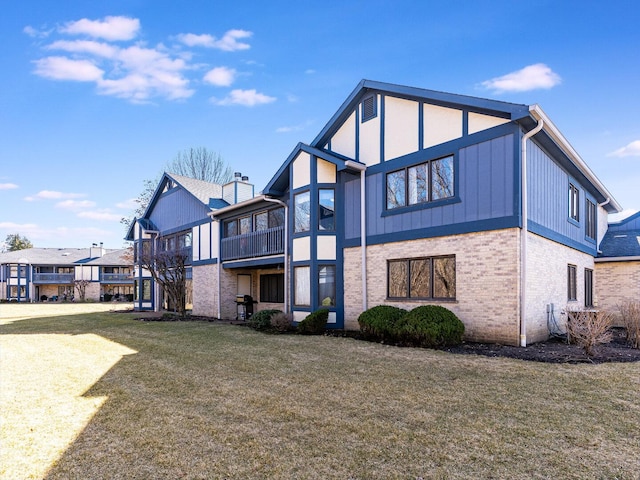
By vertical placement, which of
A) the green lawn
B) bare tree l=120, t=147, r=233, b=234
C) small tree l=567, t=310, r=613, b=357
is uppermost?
bare tree l=120, t=147, r=233, b=234

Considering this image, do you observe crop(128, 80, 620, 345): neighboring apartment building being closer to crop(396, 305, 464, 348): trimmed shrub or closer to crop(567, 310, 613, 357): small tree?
crop(396, 305, 464, 348): trimmed shrub

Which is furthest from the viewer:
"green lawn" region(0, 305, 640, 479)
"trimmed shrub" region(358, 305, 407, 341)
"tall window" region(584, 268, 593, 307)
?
"tall window" region(584, 268, 593, 307)

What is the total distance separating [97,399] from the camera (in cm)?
616

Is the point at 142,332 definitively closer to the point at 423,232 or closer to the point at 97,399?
the point at 97,399

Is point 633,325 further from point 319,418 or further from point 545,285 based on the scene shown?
point 319,418

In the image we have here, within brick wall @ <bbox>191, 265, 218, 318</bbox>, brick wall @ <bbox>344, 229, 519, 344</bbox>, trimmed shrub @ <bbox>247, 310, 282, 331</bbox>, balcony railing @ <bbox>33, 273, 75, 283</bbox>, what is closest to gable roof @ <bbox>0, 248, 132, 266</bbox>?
balcony railing @ <bbox>33, 273, 75, 283</bbox>

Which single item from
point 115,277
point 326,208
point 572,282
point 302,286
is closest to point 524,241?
point 572,282

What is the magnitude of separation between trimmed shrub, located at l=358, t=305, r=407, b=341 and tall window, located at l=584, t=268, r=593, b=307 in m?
9.09

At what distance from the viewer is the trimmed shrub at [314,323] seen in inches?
527

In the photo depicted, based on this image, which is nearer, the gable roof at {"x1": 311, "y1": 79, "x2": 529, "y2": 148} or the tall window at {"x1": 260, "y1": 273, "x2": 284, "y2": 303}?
the gable roof at {"x1": 311, "y1": 79, "x2": 529, "y2": 148}

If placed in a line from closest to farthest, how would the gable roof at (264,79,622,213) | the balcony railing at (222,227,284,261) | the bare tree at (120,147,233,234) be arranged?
1. the gable roof at (264,79,622,213)
2. the balcony railing at (222,227,284,261)
3. the bare tree at (120,147,233,234)

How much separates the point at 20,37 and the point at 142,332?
34.4ft

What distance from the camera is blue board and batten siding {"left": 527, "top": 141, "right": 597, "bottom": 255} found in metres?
11.0

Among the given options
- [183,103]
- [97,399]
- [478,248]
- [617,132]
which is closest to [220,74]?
[183,103]
